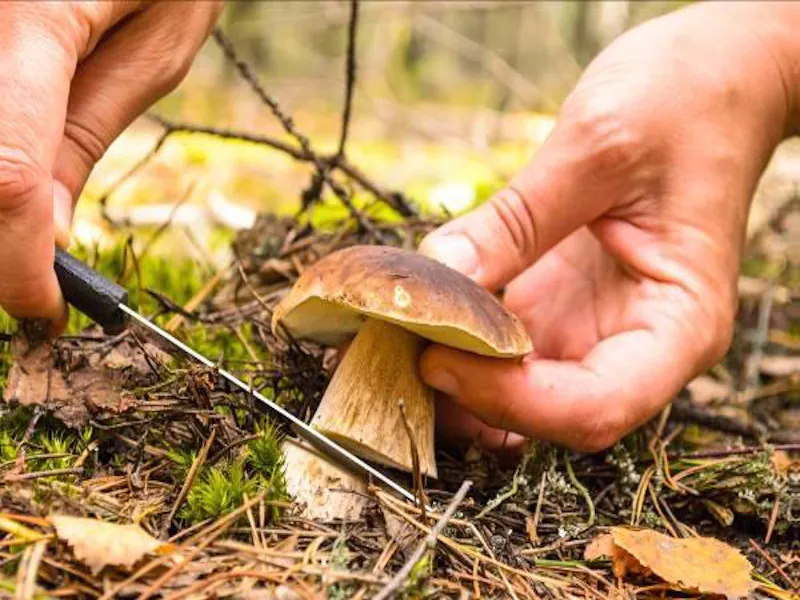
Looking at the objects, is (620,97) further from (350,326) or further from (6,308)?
(6,308)

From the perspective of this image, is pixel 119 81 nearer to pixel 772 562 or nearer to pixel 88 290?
pixel 88 290

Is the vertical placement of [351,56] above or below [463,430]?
above

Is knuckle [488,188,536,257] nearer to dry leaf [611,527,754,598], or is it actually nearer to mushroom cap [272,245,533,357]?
mushroom cap [272,245,533,357]

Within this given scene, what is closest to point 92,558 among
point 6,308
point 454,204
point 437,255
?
point 6,308

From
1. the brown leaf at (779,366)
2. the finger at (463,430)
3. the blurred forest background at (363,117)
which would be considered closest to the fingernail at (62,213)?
the blurred forest background at (363,117)

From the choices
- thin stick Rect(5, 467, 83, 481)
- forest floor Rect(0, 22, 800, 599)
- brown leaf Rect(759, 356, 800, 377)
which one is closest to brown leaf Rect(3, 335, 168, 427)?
forest floor Rect(0, 22, 800, 599)

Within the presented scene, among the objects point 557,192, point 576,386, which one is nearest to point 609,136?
point 557,192

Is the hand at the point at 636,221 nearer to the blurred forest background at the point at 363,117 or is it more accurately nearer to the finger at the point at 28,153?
the finger at the point at 28,153
